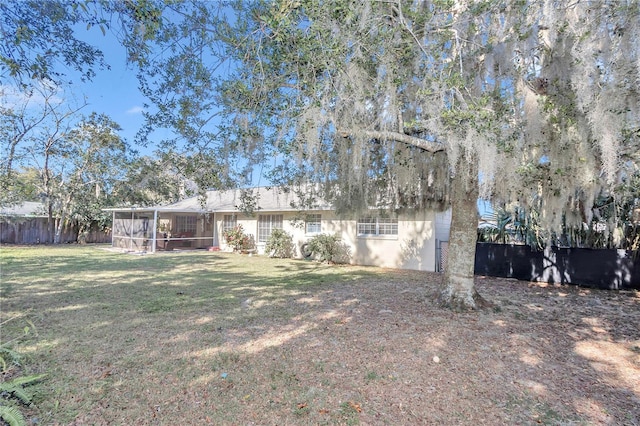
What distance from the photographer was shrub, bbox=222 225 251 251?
15.5 m

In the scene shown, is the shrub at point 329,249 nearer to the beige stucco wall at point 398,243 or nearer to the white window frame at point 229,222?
the beige stucco wall at point 398,243

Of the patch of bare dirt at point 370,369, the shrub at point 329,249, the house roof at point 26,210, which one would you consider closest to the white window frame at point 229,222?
the shrub at point 329,249

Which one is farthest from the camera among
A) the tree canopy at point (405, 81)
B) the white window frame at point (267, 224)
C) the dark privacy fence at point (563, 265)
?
the white window frame at point (267, 224)

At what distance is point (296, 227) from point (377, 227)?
305 centimetres

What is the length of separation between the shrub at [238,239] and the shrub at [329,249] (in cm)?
377

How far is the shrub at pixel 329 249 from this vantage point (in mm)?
12438

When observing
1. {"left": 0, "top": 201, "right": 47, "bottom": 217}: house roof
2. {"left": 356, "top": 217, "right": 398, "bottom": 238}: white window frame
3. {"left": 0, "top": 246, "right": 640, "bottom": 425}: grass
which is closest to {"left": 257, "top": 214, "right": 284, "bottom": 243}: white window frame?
{"left": 356, "top": 217, "right": 398, "bottom": 238}: white window frame

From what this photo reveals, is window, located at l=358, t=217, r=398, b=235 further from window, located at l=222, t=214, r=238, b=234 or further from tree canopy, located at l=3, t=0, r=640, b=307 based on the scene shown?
window, located at l=222, t=214, r=238, b=234

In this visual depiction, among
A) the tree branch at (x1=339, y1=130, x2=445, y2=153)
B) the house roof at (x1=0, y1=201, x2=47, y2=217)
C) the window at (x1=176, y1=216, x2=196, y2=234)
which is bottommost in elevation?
the window at (x1=176, y1=216, x2=196, y2=234)

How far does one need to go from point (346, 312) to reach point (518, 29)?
15.3 ft

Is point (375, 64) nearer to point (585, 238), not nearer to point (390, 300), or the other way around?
point (390, 300)

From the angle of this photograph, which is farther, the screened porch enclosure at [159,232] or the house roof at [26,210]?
the house roof at [26,210]

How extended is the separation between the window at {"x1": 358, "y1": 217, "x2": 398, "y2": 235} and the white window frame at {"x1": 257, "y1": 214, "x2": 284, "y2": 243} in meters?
3.87

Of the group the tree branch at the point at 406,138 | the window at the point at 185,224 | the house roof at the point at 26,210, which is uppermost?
the tree branch at the point at 406,138
